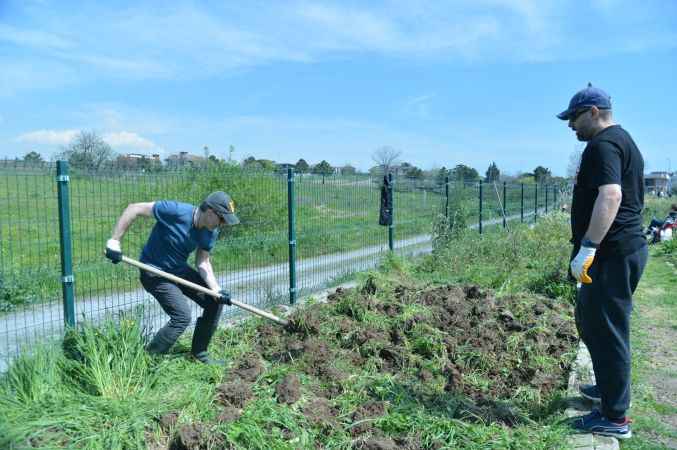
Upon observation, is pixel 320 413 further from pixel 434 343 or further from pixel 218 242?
pixel 218 242

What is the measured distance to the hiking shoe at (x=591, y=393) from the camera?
13.8ft

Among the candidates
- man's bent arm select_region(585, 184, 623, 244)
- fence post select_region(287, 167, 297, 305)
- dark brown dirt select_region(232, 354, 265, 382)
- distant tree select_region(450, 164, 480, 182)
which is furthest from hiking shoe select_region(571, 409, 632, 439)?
distant tree select_region(450, 164, 480, 182)

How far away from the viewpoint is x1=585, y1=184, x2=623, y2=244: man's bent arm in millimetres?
3514

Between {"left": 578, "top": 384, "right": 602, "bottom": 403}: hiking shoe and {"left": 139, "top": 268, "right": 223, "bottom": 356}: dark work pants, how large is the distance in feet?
9.73

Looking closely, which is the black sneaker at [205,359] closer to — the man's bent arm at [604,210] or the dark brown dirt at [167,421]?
the dark brown dirt at [167,421]

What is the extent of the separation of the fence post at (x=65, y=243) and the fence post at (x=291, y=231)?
3235mm

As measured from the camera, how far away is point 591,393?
425cm

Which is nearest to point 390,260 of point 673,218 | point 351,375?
point 351,375

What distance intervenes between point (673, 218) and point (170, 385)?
1923 cm

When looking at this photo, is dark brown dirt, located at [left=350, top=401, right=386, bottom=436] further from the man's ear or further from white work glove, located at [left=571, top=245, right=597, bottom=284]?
the man's ear

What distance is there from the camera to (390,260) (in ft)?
32.0

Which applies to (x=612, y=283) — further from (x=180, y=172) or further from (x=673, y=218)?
(x=673, y=218)

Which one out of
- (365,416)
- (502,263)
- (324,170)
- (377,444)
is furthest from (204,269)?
(502,263)

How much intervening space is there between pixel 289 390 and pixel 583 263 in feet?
7.19
